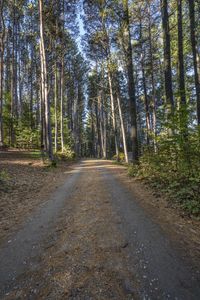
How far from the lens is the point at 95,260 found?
360 centimetres

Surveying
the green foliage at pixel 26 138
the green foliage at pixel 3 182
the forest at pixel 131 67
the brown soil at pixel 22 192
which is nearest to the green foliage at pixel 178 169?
the forest at pixel 131 67

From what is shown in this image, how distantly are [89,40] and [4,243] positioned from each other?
20015 mm

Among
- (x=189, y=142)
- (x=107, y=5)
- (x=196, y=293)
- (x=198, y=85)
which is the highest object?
(x=107, y=5)

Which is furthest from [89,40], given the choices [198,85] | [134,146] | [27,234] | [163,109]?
[27,234]

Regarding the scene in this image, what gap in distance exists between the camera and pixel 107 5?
15258 mm

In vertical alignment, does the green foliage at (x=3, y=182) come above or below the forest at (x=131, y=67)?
below

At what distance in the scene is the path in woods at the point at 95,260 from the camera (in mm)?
2920

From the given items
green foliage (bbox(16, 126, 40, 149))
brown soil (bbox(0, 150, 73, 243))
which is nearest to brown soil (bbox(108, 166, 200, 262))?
brown soil (bbox(0, 150, 73, 243))

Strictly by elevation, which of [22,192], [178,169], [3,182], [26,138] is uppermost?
[26,138]

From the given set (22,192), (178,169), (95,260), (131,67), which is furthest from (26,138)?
(95,260)

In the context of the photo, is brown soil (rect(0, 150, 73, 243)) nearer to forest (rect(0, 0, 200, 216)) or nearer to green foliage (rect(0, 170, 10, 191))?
green foliage (rect(0, 170, 10, 191))

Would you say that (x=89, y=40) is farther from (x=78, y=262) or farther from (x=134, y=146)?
(x=78, y=262)

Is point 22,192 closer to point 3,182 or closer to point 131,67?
point 3,182

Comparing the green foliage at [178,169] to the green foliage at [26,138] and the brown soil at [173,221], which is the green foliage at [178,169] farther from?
the green foliage at [26,138]
